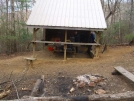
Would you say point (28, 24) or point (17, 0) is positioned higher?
point (17, 0)

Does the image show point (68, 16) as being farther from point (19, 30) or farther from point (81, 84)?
point (19, 30)

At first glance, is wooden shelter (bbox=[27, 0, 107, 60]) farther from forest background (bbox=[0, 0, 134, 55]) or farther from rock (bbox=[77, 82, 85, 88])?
forest background (bbox=[0, 0, 134, 55])

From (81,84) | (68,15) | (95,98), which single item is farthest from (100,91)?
(68,15)

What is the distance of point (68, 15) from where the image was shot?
13.0 meters

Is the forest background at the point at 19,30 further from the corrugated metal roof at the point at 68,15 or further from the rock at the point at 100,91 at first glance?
the rock at the point at 100,91

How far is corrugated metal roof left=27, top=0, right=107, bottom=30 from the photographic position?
472 inches

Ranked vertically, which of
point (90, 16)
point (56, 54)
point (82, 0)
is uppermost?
point (82, 0)

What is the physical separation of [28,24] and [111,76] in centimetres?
667

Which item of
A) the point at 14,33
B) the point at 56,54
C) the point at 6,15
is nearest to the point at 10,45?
the point at 14,33

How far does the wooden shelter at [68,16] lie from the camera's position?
11.9 m

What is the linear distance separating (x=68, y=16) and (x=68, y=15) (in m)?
0.16

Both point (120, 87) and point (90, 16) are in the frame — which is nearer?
point (120, 87)

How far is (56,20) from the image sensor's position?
40.6 ft

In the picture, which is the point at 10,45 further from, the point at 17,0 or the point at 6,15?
the point at 17,0
